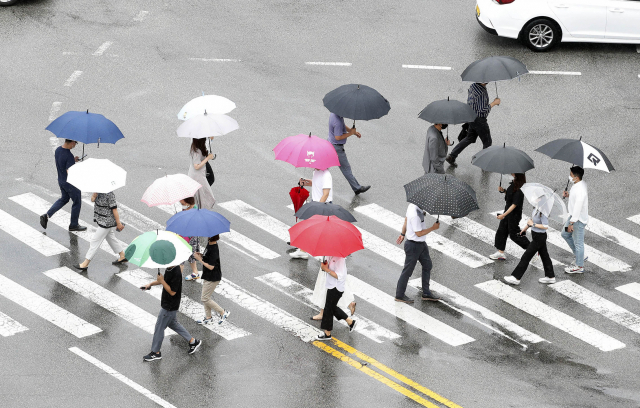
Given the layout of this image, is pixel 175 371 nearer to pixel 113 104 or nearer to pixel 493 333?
pixel 493 333

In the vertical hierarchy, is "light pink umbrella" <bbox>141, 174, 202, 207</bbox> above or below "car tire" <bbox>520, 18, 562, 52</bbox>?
below

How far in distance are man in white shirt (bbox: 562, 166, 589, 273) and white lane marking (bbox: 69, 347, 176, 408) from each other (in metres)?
6.74

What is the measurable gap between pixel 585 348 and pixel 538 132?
672 centimetres

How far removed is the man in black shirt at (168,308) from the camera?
1148 cm

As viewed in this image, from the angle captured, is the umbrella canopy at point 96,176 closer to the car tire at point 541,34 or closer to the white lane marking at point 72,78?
the white lane marking at point 72,78

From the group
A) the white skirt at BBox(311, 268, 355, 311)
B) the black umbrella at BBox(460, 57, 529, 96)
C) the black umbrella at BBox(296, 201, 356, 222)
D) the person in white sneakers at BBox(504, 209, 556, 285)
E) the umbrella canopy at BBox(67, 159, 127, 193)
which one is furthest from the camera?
the black umbrella at BBox(460, 57, 529, 96)

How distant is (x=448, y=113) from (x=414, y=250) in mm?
3172

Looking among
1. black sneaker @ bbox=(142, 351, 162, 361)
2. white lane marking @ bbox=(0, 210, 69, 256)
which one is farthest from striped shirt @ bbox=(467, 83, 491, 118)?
black sneaker @ bbox=(142, 351, 162, 361)

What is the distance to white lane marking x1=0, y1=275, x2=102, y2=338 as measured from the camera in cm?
1236

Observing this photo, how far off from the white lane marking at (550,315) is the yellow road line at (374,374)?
2.75 metres

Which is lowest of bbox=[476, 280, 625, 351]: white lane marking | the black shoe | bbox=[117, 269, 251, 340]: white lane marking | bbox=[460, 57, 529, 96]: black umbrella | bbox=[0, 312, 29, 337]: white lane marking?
bbox=[0, 312, 29, 337]: white lane marking

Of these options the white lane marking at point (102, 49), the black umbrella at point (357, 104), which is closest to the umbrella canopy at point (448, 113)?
the black umbrella at point (357, 104)

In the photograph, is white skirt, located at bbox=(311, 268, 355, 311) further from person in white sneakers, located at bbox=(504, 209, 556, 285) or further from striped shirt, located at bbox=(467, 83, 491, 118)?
striped shirt, located at bbox=(467, 83, 491, 118)

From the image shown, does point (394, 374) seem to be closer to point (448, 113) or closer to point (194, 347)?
point (194, 347)
